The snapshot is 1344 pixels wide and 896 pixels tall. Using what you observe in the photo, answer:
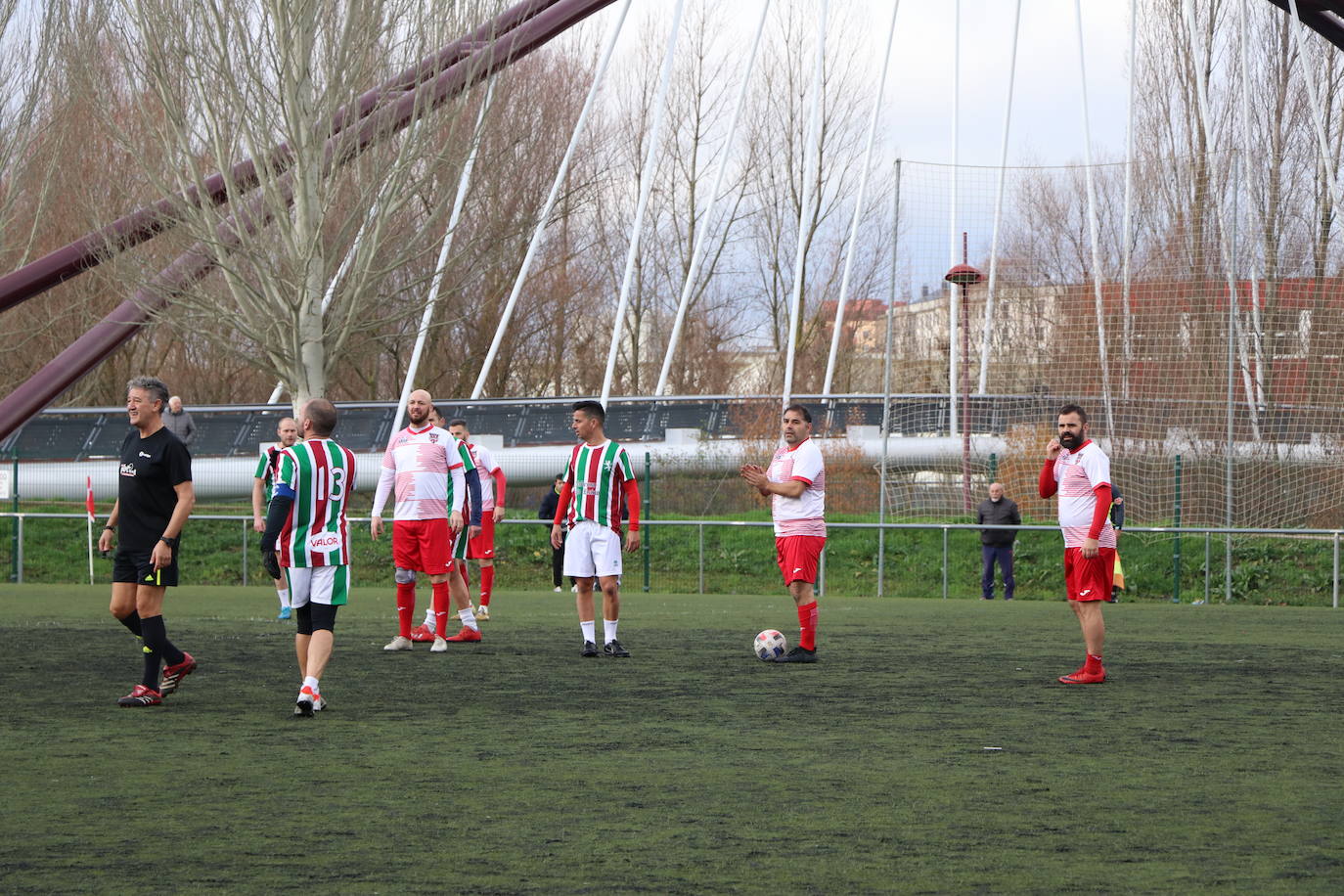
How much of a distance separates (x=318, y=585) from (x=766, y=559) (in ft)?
48.7

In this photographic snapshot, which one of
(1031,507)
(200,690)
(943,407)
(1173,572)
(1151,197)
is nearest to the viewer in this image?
(200,690)

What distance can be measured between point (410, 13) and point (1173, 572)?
41.9 feet

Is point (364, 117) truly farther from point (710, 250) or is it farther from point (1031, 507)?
point (710, 250)

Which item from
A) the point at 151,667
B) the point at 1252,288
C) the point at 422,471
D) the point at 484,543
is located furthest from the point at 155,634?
the point at 1252,288

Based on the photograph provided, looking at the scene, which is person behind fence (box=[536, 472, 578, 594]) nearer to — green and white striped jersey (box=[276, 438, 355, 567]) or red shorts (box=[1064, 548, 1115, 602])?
red shorts (box=[1064, 548, 1115, 602])

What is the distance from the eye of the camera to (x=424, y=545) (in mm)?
10992

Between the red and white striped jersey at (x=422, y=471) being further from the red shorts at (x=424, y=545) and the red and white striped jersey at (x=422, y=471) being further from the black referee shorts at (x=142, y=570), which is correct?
the black referee shorts at (x=142, y=570)

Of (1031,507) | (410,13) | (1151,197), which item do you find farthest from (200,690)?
(1151,197)

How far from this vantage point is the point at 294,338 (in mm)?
20375

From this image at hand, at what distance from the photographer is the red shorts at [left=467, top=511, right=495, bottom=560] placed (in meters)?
13.7

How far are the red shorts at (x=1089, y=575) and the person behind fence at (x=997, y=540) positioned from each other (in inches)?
396

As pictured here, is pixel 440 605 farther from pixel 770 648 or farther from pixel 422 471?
pixel 770 648

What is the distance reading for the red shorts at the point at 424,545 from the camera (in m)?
10.9

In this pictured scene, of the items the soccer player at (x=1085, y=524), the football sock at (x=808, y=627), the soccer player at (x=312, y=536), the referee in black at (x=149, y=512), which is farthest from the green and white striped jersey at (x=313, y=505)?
the soccer player at (x=1085, y=524)
